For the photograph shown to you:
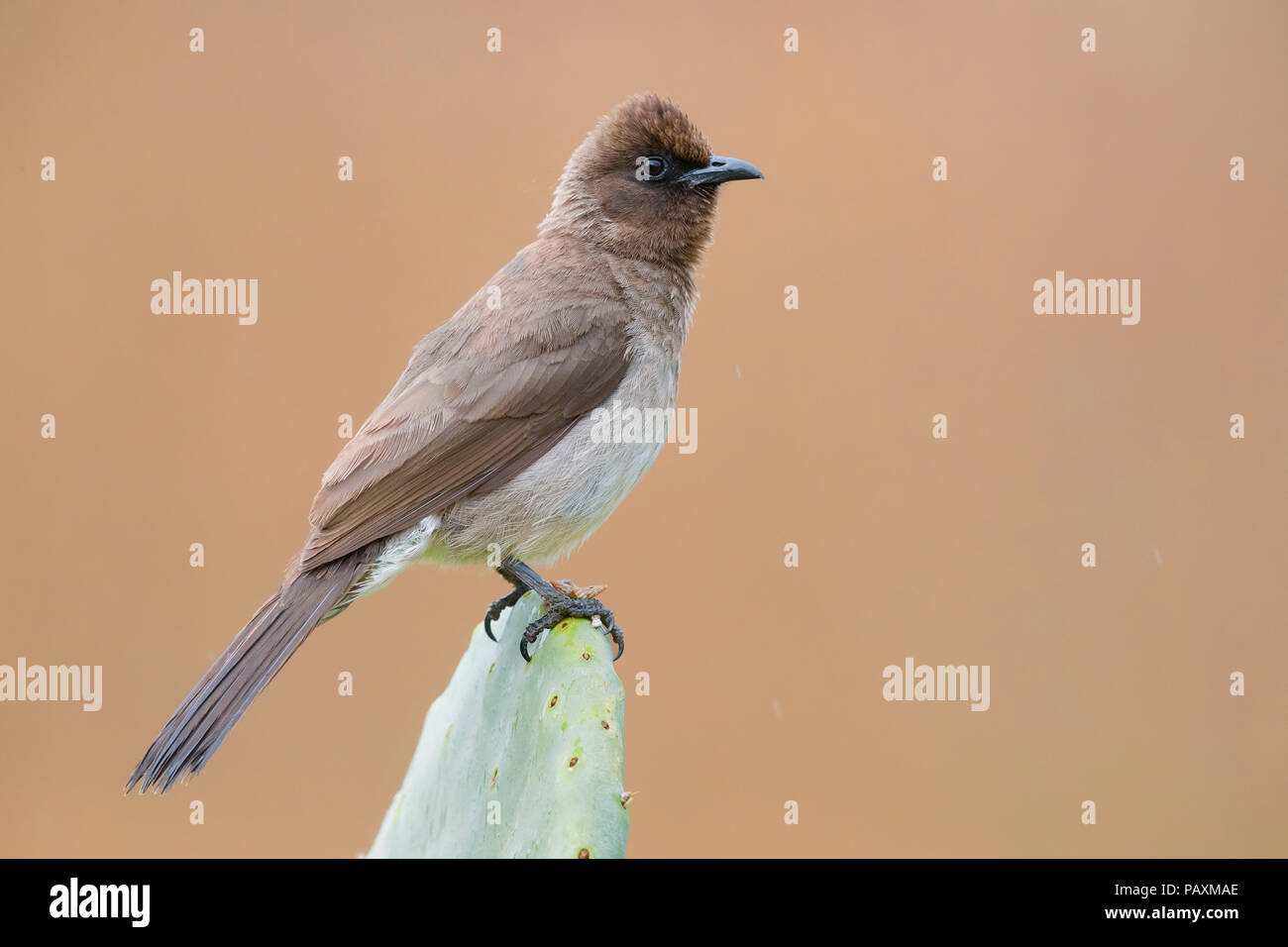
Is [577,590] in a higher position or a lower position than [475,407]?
lower

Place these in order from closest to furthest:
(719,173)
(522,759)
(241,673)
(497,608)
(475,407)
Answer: (522,759) < (241,673) < (475,407) < (497,608) < (719,173)

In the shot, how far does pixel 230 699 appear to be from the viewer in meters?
2.74

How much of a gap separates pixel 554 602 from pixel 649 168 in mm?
1548

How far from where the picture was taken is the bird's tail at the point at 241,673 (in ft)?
8.59

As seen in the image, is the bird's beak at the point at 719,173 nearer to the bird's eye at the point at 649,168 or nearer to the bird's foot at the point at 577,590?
the bird's eye at the point at 649,168

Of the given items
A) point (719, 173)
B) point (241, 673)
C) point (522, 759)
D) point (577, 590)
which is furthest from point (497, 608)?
point (719, 173)

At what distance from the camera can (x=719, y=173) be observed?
12.7 feet

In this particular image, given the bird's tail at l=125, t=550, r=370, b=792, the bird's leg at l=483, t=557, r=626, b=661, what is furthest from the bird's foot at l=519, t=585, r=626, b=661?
the bird's tail at l=125, t=550, r=370, b=792

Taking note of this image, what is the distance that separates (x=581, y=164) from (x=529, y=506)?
1.31 metres

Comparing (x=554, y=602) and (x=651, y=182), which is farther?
(x=651, y=182)

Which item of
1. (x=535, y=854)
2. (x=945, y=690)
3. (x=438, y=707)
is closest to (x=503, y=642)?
(x=438, y=707)

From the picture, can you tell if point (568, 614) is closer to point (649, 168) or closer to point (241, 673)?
point (241, 673)

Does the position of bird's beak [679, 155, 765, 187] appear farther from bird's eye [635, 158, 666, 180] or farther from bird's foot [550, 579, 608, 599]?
bird's foot [550, 579, 608, 599]

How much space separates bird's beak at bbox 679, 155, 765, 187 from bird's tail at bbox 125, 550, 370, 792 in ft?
5.46
